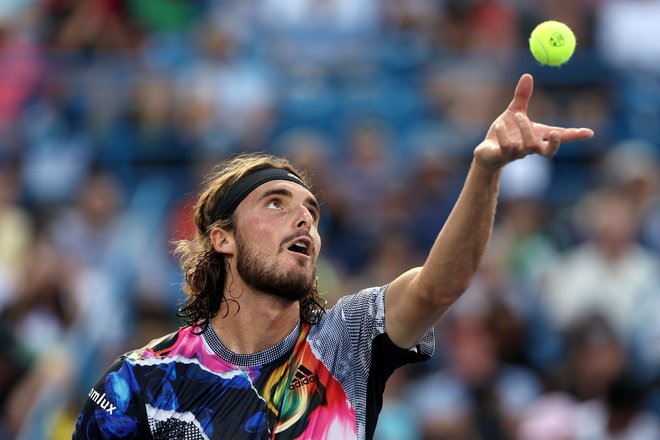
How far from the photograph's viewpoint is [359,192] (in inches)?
416

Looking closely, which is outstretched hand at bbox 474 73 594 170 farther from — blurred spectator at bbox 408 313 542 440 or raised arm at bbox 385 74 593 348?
blurred spectator at bbox 408 313 542 440

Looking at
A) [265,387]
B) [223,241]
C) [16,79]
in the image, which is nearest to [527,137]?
[265,387]

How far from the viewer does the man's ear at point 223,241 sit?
4711 millimetres

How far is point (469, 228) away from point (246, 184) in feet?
3.51

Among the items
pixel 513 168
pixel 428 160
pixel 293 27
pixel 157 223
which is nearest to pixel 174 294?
pixel 157 223

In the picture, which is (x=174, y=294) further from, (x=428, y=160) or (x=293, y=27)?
(x=293, y=27)

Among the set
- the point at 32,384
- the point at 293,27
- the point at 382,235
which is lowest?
the point at 32,384

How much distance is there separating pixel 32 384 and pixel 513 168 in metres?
4.20

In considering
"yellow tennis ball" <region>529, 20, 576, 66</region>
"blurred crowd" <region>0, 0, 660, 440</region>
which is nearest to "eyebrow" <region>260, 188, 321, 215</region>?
"yellow tennis ball" <region>529, 20, 576, 66</region>

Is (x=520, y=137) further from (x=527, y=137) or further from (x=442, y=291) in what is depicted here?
(x=442, y=291)

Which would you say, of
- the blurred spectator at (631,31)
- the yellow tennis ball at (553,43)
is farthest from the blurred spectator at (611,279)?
the yellow tennis ball at (553,43)

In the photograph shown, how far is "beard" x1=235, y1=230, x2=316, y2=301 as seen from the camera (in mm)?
4430

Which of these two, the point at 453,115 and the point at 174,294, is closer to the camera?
the point at 174,294

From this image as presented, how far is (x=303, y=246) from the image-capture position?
14.9ft
